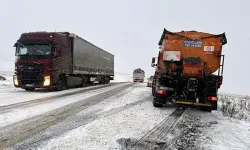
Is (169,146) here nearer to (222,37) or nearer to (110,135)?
(110,135)

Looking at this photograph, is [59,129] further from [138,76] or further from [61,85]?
[138,76]

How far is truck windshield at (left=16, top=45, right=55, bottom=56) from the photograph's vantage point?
53.6 feet

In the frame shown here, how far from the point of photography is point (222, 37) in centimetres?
1061

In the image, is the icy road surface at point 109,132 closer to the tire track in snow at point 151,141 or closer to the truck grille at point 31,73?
the tire track in snow at point 151,141

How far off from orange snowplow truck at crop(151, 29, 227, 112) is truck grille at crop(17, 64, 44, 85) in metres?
8.25

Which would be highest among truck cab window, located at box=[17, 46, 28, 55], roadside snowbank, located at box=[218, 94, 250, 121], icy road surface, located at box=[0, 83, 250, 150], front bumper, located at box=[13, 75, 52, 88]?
truck cab window, located at box=[17, 46, 28, 55]

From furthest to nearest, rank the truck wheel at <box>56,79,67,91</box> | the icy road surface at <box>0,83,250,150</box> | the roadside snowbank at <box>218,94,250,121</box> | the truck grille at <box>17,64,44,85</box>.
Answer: the truck wheel at <box>56,79,67,91</box>
the truck grille at <box>17,64,44,85</box>
the roadside snowbank at <box>218,94,250,121</box>
the icy road surface at <box>0,83,250,150</box>

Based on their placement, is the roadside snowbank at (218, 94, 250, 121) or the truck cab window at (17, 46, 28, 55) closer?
A: the roadside snowbank at (218, 94, 250, 121)

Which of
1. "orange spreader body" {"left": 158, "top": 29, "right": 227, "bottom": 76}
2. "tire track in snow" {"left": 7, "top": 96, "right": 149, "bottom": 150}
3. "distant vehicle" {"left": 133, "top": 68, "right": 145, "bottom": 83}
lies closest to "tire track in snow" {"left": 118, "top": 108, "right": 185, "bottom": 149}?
"tire track in snow" {"left": 7, "top": 96, "right": 149, "bottom": 150}

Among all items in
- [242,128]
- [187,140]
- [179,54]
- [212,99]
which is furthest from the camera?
[179,54]

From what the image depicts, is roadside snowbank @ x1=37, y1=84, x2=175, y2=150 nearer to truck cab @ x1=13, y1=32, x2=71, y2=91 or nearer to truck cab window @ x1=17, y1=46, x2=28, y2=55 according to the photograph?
truck cab @ x1=13, y1=32, x2=71, y2=91

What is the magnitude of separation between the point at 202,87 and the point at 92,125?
16.4 ft

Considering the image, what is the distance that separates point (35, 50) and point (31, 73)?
1.50m

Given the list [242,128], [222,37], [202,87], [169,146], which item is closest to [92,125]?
[169,146]
